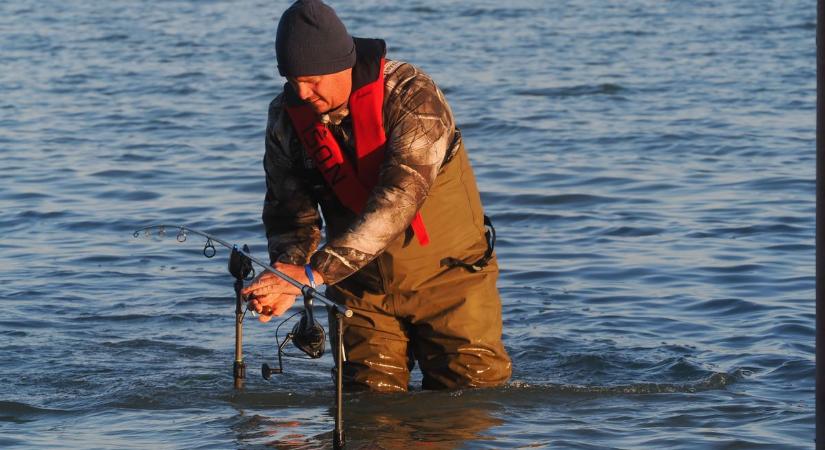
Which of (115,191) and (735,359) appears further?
(115,191)

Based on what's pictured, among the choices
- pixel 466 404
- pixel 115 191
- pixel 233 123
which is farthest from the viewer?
pixel 233 123

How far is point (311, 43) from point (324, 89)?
199mm

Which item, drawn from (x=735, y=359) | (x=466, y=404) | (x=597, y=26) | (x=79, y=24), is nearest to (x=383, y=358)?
(x=466, y=404)

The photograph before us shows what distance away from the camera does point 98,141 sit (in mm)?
15062

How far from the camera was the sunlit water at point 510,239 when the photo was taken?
657 cm

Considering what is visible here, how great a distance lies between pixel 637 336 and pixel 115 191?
19.1ft

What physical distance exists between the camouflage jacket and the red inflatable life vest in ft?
0.13

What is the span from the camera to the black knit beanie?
5098 mm

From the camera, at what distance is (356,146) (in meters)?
5.36

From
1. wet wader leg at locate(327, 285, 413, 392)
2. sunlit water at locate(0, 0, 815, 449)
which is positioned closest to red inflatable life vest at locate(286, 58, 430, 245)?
wet wader leg at locate(327, 285, 413, 392)

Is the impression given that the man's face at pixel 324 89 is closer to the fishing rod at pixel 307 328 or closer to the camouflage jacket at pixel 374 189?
the camouflage jacket at pixel 374 189

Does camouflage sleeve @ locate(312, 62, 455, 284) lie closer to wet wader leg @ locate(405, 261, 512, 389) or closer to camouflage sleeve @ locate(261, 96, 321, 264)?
camouflage sleeve @ locate(261, 96, 321, 264)

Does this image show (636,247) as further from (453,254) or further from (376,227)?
(376,227)

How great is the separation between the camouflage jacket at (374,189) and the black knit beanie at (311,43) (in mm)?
239
